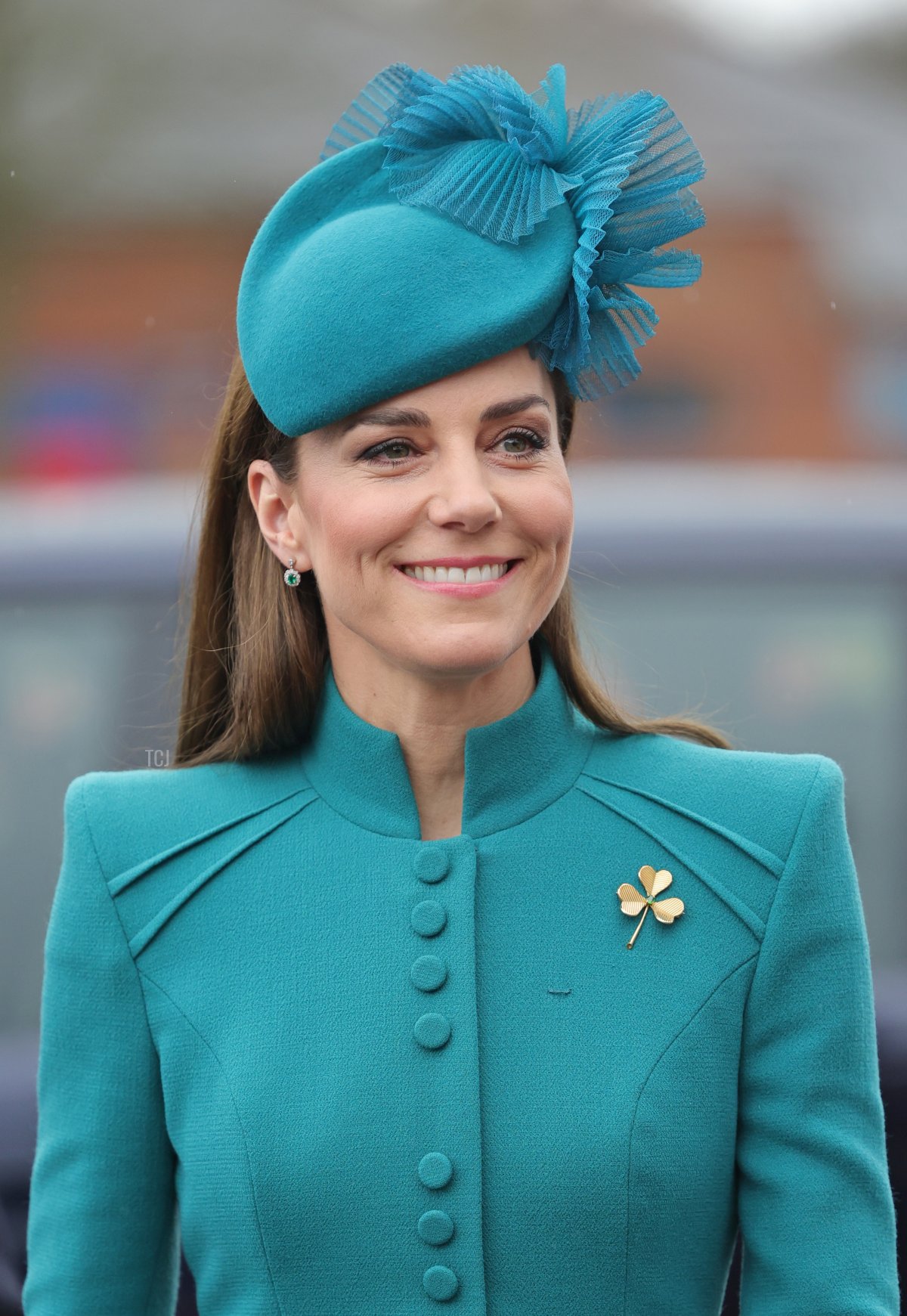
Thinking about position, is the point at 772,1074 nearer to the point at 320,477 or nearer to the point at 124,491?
the point at 320,477

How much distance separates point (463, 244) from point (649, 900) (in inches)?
30.4

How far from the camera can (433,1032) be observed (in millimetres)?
2133

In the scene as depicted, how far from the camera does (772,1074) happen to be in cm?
215

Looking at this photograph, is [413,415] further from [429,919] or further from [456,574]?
[429,919]

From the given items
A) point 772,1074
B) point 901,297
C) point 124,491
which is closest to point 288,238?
point 772,1074

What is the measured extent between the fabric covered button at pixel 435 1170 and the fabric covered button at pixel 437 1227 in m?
0.03

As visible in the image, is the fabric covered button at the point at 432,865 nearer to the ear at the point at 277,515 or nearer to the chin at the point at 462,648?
the chin at the point at 462,648

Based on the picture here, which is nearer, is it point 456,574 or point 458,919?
point 456,574

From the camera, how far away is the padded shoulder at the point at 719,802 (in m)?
2.21

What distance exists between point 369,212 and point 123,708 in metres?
2.15

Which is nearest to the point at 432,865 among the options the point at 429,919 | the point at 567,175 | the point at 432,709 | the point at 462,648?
the point at 429,919

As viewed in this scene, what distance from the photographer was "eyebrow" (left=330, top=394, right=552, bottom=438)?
2.10 metres

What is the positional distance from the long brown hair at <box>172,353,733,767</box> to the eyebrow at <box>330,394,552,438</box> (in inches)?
7.7

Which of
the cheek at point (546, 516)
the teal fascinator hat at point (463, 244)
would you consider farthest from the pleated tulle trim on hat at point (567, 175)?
the cheek at point (546, 516)
